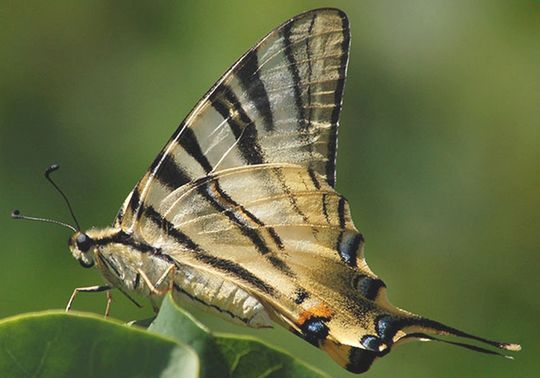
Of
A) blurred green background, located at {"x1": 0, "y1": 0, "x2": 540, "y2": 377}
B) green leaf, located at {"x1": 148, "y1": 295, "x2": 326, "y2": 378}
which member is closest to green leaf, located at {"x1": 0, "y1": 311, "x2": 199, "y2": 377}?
green leaf, located at {"x1": 148, "y1": 295, "x2": 326, "y2": 378}

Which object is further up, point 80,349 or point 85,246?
point 80,349

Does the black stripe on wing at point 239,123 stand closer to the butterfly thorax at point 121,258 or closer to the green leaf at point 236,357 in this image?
the butterfly thorax at point 121,258

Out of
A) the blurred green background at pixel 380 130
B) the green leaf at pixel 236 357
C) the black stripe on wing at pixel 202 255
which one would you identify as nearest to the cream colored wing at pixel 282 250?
the black stripe on wing at pixel 202 255

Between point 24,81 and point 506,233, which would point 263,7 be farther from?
point 506,233

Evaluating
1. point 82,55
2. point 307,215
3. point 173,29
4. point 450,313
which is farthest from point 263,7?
point 307,215

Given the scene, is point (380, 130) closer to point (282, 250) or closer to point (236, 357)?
point (282, 250)

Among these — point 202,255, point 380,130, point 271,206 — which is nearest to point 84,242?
point 202,255

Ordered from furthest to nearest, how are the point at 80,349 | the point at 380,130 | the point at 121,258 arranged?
the point at 380,130
the point at 121,258
the point at 80,349
